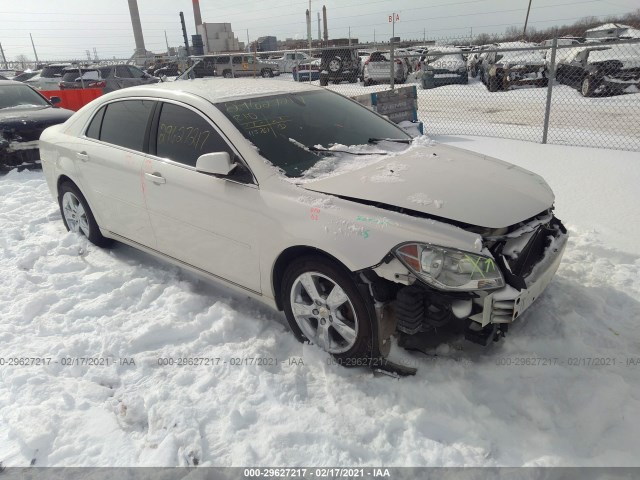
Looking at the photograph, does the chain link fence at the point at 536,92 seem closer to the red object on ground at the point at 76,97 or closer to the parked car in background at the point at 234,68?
the red object on ground at the point at 76,97

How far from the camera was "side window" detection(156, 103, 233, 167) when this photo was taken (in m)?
3.19

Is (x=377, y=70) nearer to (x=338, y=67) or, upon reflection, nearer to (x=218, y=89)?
(x=338, y=67)

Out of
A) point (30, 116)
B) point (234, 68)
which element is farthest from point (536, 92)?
point (234, 68)

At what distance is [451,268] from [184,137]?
2.16 m

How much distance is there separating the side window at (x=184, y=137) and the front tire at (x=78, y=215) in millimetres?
1498

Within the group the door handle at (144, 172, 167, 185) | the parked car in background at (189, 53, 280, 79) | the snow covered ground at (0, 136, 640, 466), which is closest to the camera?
the snow covered ground at (0, 136, 640, 466)

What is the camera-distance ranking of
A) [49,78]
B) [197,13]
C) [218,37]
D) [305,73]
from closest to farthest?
[49,78], [305,73], [218,37], [197,13]

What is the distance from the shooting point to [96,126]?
4.28 meters

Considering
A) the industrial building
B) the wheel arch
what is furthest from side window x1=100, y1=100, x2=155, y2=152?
the industrial building

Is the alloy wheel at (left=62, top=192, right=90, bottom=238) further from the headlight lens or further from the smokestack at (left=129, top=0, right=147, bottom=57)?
the smokestack at (left=129, top=0, right=147, bottom=57)

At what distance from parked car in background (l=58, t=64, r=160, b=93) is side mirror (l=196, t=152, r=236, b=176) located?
14.2 meters

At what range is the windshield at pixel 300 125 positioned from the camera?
3.08m

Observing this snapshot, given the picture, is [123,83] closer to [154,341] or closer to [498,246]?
[154,341]

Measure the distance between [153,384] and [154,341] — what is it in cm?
48
